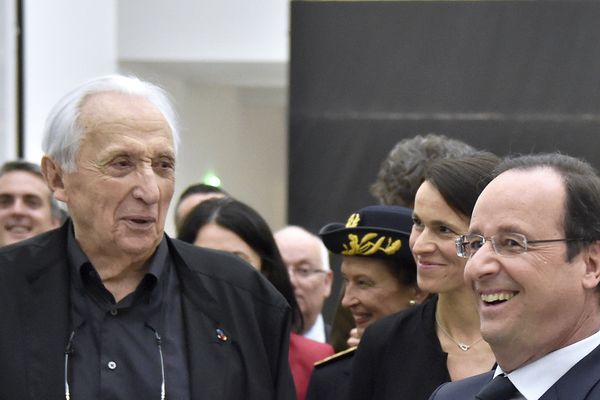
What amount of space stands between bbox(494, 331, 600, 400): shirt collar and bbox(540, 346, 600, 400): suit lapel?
0.04ft

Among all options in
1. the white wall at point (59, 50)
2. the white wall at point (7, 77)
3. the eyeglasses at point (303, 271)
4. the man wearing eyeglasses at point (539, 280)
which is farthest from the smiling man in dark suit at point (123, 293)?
the white wall at point (59, 50)

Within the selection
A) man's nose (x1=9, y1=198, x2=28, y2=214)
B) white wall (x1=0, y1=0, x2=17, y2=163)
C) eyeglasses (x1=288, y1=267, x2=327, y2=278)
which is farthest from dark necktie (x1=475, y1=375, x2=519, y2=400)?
white wall (x1=0, y1=0, x2=17, y2=163)

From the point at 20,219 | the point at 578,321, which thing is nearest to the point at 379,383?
the point at 578,321

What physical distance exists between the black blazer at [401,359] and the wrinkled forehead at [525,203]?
0.99 meters

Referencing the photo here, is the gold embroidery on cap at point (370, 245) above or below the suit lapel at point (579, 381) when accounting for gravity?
below

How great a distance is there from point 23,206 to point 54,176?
259 centimetres

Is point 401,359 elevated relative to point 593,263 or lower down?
lower down

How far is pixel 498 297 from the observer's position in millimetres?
2559

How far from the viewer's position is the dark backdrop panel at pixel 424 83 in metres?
6.99

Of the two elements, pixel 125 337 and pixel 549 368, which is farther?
pixel 125 337

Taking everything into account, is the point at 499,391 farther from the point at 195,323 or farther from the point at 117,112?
the point at 117,112

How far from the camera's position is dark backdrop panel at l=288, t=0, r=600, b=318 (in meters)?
6.99

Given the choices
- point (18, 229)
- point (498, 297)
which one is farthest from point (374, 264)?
point (18, 229)

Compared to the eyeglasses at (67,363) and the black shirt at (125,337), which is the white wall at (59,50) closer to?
the black shirt at (125,337)
